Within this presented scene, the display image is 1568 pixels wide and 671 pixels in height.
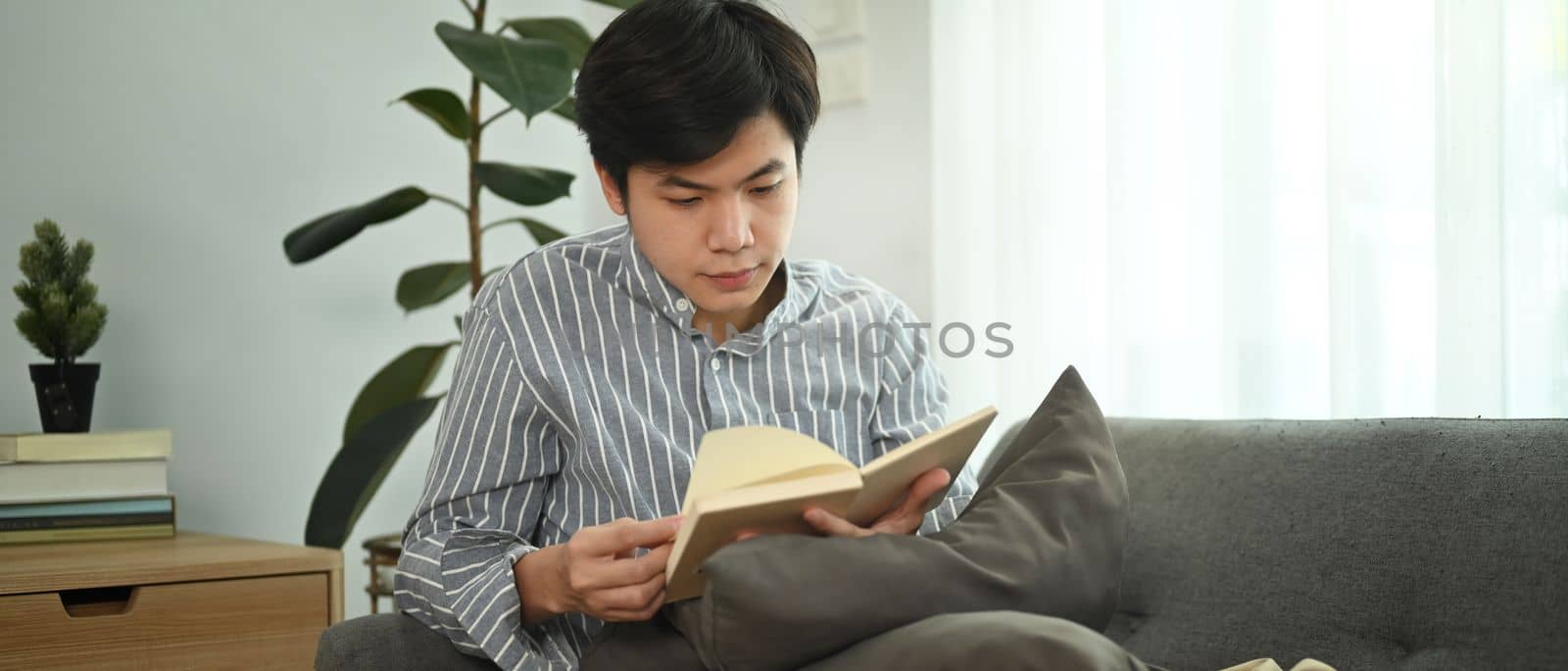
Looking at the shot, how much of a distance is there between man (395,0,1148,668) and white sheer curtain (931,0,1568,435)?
65 cm

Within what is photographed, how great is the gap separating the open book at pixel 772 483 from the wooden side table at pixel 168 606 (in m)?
0.70

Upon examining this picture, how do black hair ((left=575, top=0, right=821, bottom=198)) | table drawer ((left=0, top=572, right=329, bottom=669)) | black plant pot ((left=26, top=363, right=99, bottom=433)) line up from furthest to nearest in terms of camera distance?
black plant pot ((left=26, top=363, right=99, bottom=433)) → table drawer ((left=0, top=572, right=329, bottom=669)) → black hair ((left=575, top=0, right=821, bottom=198))

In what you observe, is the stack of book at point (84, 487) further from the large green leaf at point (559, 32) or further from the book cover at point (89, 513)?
the large green leaf at point (559, 32)

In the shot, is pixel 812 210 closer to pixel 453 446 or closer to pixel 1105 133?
pixel 1105 133

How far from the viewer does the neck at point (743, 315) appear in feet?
4.28

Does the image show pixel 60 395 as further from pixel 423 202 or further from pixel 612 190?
pixel 612 190

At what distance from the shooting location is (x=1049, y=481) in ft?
3.37

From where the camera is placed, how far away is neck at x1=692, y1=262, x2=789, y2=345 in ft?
4.28

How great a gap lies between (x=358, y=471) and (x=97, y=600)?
38 centimetres

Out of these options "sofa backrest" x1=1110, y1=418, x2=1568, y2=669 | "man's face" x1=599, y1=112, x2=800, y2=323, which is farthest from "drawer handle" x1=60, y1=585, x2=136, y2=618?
"sofa backrest" x1=1110, y1=418, x2=1568, y2=669

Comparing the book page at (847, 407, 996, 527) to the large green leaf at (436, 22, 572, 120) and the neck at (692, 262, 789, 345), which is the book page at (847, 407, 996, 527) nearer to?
the neck at (692, 262, 789, 345)

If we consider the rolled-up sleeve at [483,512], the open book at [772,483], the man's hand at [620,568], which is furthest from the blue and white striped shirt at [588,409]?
the open book at [772,483]

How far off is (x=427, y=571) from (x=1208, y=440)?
828 millimetres

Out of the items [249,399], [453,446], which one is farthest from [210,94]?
[453,446]
